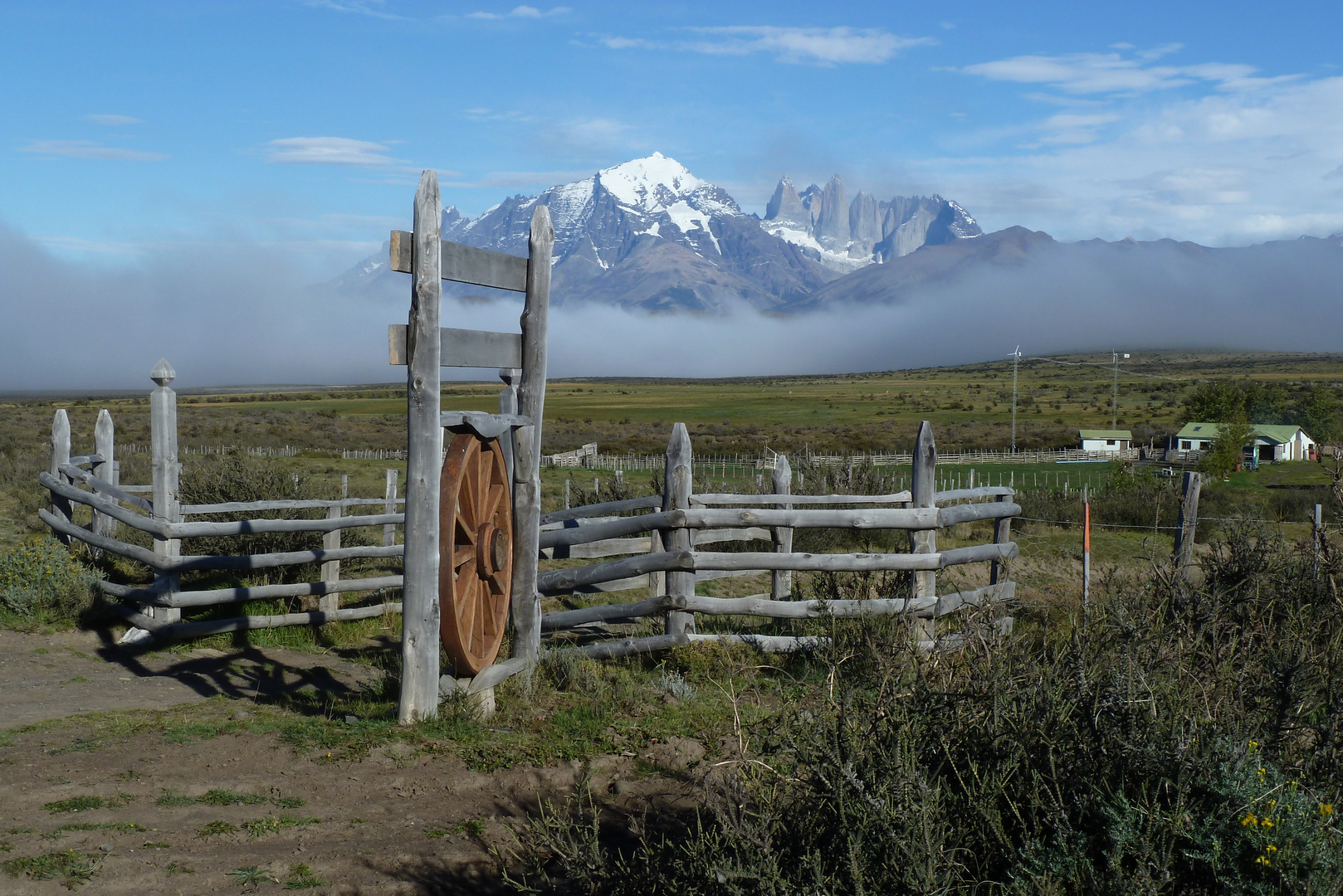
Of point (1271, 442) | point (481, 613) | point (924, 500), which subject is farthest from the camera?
point (1271, 442)

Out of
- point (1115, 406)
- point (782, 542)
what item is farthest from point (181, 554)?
point (1115, 406)

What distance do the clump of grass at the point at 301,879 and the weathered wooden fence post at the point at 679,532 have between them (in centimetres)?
387

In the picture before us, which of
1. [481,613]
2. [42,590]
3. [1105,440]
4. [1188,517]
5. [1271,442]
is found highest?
[1188,517]

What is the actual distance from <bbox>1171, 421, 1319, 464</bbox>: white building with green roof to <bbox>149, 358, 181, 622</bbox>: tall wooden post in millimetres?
64715

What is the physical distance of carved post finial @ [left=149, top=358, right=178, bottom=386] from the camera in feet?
28.6

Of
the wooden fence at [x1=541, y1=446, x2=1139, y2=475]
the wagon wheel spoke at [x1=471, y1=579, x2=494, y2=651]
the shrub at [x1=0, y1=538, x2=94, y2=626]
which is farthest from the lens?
the wooden fence at [x1=541, y1=446, x2=1139, y2=475]

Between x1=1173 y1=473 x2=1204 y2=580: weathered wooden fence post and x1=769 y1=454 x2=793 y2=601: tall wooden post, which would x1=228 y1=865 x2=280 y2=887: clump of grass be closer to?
x1=769 y1=454 x2=793 y2=601: tall wooden post

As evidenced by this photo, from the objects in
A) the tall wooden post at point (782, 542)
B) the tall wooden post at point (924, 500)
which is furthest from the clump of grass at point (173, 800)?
the tall wooden post at point (782, 542)

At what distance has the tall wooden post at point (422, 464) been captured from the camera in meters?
5.64

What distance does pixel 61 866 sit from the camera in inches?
152

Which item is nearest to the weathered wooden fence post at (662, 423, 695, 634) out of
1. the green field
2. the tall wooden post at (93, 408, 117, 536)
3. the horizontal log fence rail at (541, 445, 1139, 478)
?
the tall wooden post at (93, 408, 117, 536)

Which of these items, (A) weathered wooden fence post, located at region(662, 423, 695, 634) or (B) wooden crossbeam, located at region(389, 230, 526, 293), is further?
(A) weathered wooden fence post, located at region(662, 423, 695, 634)

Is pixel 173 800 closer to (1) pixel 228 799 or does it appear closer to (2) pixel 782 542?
(1) pixel 228 799

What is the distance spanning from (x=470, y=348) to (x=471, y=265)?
0.53 m
